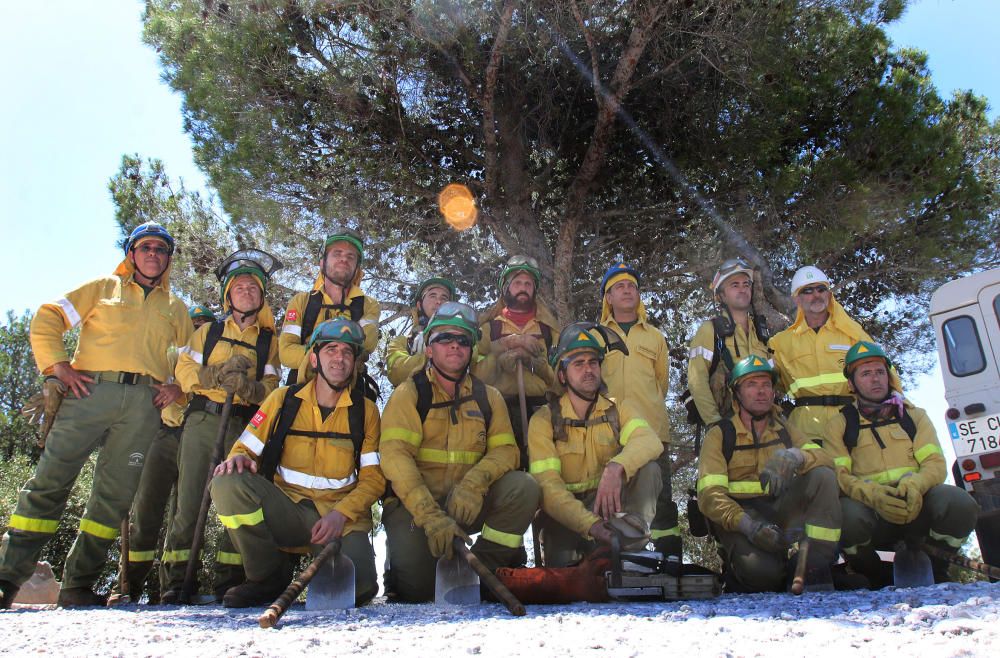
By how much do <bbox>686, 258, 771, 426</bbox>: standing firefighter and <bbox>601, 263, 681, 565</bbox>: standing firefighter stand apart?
24cm

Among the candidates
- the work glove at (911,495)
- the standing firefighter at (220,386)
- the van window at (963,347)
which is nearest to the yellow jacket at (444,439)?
the standing firefighter at (220,386)

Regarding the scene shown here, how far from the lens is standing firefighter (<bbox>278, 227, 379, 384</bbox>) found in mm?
5082

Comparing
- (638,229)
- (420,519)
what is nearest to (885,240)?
(638,229)

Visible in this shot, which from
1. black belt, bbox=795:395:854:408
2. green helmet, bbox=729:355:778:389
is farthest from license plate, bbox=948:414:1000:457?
green helmet, bbox=729:355:778:389

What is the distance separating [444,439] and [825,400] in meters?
2.75

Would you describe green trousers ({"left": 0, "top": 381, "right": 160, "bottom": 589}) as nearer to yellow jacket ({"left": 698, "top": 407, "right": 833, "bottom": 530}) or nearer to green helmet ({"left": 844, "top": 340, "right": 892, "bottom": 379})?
yellow jacket ({"left": 698, "top": 407, "right": 833, "bottom": 530})

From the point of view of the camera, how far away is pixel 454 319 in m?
4.59

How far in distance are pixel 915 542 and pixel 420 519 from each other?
317 centimetres

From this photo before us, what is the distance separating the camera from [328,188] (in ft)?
28.7

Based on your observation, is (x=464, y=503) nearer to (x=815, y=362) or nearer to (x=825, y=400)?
(x=825, y=400)

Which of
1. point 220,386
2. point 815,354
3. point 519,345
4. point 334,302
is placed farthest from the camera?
point 815,354

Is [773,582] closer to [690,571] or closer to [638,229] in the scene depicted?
[690,571]

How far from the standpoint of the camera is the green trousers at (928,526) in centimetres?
449

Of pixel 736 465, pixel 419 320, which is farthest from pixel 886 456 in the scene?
pixel 419 320
